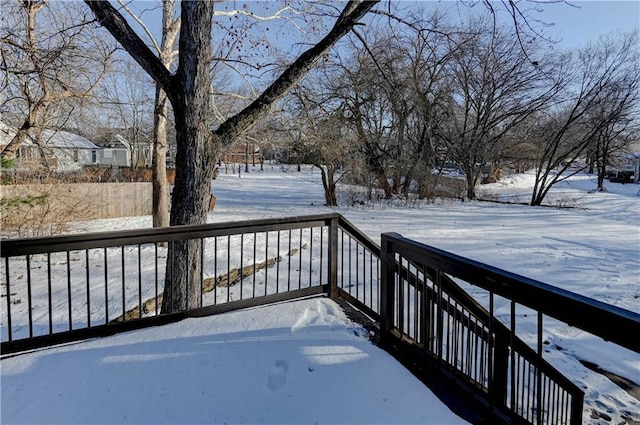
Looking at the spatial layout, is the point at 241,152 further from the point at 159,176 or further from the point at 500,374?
the point at 500,374

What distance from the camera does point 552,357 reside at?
3.61m

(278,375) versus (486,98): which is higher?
(486,98)

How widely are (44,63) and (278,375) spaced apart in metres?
5.95

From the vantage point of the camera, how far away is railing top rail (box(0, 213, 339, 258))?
224 centimetres

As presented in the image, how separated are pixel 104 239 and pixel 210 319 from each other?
0.96m

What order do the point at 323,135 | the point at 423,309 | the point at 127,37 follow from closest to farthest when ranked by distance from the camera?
the point at 423,309
the point at 127,37
the point at 323,135

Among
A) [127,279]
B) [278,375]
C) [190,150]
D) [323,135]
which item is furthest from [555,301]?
[323,135]

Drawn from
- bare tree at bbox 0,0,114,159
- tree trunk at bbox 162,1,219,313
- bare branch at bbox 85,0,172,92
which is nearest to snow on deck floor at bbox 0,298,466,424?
tree trunk at bbox 162,1,219,313

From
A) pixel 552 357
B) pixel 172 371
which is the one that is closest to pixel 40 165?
pixel 172 371

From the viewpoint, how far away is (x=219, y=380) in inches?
81.8

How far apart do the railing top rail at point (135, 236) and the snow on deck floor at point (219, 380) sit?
2.16 ft

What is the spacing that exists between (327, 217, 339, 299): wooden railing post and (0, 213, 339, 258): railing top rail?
0.07m

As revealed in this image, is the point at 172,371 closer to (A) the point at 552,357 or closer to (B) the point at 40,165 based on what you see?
(A) the point at 552,357

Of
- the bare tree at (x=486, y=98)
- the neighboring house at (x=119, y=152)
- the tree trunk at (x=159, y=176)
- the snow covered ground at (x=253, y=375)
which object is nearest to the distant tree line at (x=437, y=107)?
the bare tree at (x=486, y=98)
